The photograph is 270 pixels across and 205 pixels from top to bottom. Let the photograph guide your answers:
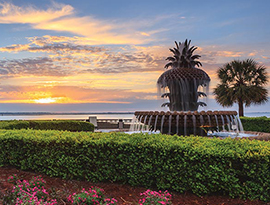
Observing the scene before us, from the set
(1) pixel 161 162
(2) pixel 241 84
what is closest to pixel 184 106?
(1) pixel 161 162

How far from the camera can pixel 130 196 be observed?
4.98 meters

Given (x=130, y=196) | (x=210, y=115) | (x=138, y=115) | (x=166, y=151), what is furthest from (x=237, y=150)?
(x=138, y=115)

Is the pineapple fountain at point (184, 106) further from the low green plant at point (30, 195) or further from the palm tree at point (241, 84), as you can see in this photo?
the palm tree at point (241, 84)

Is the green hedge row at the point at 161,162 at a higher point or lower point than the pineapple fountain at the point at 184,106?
lower

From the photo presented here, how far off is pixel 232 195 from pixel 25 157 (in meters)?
5.20

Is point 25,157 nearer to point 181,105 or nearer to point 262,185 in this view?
point 262,185

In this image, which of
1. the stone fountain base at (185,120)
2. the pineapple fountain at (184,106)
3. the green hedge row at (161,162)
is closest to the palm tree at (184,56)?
the pineapple fountain at (184,106)

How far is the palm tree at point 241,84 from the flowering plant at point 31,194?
2704 centimetres

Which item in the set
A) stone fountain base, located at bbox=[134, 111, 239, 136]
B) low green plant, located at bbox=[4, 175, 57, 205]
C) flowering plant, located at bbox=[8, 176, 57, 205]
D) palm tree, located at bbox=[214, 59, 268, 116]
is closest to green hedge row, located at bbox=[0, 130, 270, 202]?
flowering plant, located at bbox=[8, 176, 57, 205]

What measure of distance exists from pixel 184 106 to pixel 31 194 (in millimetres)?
7650

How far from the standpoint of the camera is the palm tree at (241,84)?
2842 centimetres

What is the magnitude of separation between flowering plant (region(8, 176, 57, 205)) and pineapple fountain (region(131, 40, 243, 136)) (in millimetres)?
4964

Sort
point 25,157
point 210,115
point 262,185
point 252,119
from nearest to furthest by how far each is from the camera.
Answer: point 262,185
point 25,157
point 210,115
point 252,119

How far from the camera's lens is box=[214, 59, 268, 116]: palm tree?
93.3 feet
